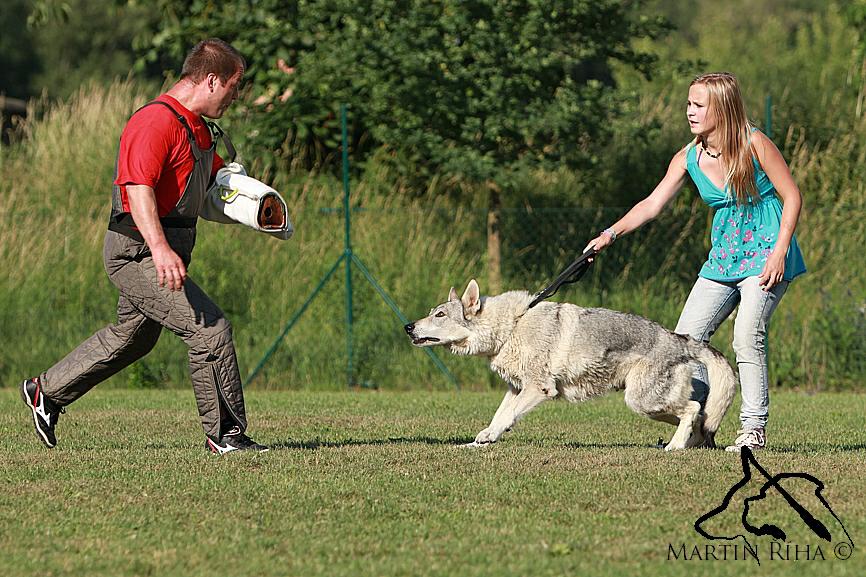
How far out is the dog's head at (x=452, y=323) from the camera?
7.90m

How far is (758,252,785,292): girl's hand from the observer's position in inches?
272

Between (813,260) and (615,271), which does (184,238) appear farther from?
(813,260)

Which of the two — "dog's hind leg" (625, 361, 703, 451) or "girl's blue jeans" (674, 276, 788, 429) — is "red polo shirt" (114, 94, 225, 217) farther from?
"girl's blue jeans" (674, 276, 788, 429)

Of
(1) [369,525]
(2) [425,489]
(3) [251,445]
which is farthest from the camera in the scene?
(3) [251,445]

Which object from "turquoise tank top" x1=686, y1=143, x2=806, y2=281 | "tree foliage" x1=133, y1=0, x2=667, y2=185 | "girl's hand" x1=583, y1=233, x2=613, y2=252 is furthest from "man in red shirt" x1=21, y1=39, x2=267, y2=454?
"tree foliage" x1=133, y1=0, x2=667, y2=185

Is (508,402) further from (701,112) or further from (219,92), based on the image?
(219,92)

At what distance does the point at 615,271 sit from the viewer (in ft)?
44.9

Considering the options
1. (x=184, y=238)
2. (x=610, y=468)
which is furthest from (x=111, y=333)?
(x=610, y=468)

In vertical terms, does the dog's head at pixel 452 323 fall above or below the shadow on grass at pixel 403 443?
above

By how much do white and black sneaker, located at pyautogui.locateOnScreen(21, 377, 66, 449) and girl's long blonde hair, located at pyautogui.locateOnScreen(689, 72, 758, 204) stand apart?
4103mm

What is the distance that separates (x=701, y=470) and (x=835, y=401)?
5386mm

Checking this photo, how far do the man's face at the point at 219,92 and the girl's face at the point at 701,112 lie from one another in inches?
99.8

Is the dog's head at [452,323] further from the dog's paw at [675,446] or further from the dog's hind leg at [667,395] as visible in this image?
the dog's paw at [675,446]

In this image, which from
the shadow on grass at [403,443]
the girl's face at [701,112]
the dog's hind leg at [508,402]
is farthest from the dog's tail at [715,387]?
the girl's face at [701,112]
